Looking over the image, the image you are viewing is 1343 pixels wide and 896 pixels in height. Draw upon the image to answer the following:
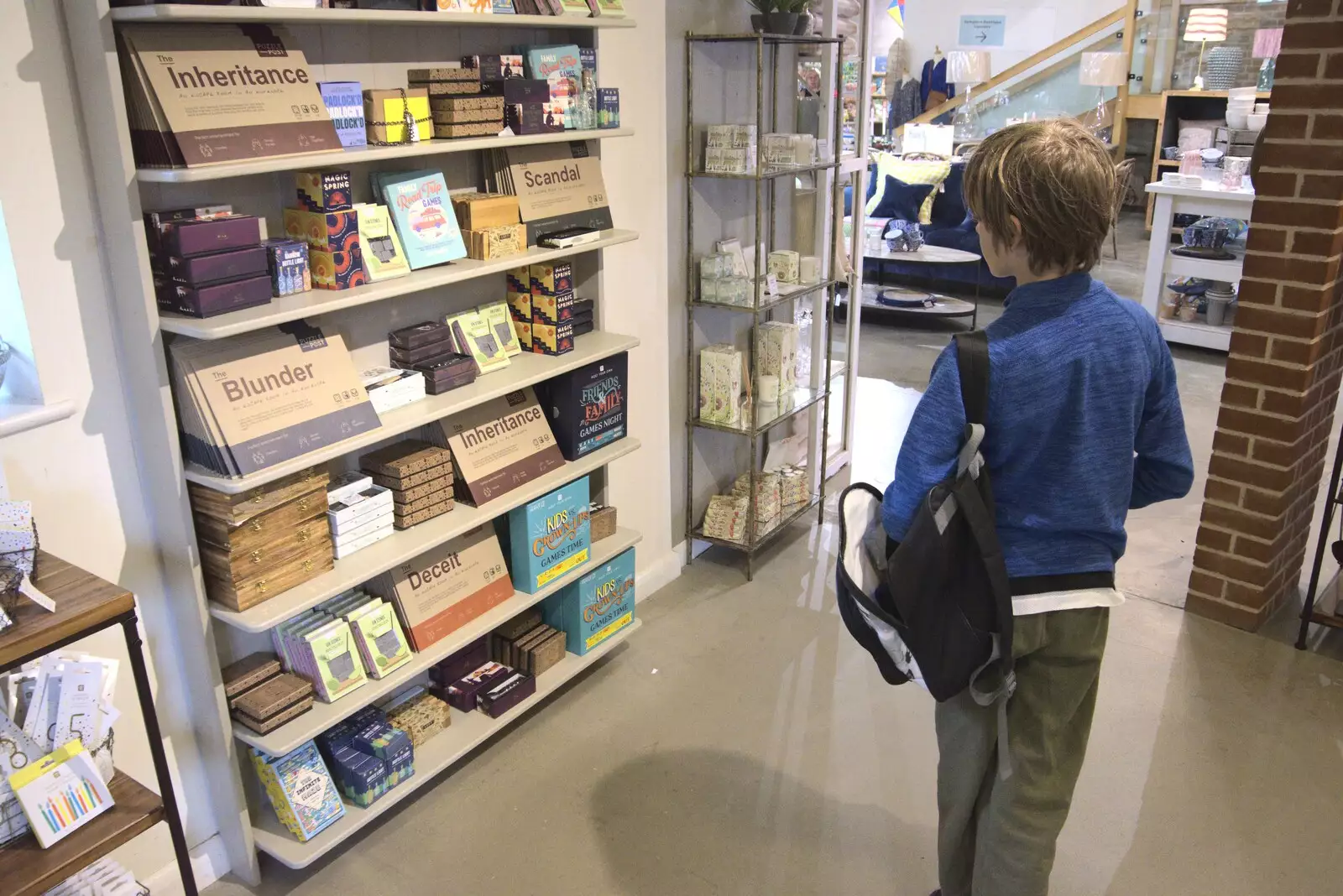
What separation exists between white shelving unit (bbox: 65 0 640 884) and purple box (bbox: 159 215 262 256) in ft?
0.19

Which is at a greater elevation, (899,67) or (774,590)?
(899,67)

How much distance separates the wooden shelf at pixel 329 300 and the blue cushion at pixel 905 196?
6.06 meters

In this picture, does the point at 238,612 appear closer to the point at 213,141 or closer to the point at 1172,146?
the point at 213,141

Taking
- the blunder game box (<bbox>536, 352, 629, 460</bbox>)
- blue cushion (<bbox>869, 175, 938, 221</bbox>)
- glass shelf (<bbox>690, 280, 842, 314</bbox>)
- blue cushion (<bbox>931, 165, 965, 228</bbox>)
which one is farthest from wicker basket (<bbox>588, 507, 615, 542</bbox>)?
blue cushion (<bbox>931, 165, 965, 228</bbox>)

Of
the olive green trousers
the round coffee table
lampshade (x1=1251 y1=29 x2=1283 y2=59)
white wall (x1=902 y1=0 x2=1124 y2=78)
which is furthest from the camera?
white wall (x1=902 y1=0 x2=1124 y2=78)

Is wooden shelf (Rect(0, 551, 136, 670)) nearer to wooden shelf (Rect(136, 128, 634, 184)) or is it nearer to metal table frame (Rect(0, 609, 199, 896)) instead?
metal table frame (Rect(0, 609, 199, 896))

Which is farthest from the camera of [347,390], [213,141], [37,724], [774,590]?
[774,590]

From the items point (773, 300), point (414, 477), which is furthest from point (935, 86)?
point (414, 477)

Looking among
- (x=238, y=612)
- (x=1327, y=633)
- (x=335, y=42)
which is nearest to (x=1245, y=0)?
(x=1327, y=633)

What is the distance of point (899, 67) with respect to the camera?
496 inches

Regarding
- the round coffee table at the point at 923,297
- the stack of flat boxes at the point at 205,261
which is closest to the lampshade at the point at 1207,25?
the round coffee table at the point at 923,297

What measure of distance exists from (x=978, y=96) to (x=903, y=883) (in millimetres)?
11179

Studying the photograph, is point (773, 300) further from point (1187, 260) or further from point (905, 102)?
point (905, 102)

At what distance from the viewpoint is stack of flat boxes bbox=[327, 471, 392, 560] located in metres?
2.37
